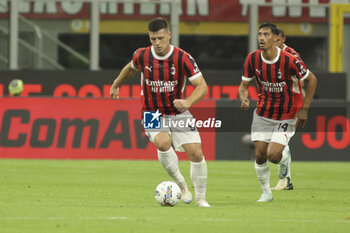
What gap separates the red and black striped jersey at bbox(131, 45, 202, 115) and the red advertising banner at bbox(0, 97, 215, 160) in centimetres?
916

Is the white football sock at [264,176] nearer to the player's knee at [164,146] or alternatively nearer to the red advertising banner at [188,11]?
the player's knee at [164,146]

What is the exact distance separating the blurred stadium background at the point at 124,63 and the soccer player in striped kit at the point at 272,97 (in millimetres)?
8139

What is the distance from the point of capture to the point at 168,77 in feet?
31.6

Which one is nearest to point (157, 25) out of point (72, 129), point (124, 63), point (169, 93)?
point (169, 93)

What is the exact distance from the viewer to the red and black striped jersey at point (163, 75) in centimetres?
959

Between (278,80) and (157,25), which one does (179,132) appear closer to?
(157,25)

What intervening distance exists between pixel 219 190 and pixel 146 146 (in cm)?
685

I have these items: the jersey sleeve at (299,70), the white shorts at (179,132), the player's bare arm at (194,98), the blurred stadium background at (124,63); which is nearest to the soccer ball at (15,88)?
the blurred stadium background at (124,63)

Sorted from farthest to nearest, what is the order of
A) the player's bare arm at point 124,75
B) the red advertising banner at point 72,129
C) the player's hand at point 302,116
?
the red advertising banner at point 72,129
the player's hand at point 302,116
the player's bare arm at point 124,75

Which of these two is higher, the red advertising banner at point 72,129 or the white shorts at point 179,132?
the white shorts at point 179,132

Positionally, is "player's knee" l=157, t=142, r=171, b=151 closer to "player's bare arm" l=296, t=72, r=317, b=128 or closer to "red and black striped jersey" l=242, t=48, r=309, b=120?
"red and black striped jersey" l=242, t=48, r=309, b=120

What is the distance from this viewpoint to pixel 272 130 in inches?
434

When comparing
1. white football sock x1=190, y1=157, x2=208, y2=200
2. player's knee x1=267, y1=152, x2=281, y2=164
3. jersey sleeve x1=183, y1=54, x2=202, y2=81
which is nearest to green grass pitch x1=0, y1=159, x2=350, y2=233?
white football sock x1=190, y1=157, x2=208, y2=200

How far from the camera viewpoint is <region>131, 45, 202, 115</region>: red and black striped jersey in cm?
959
